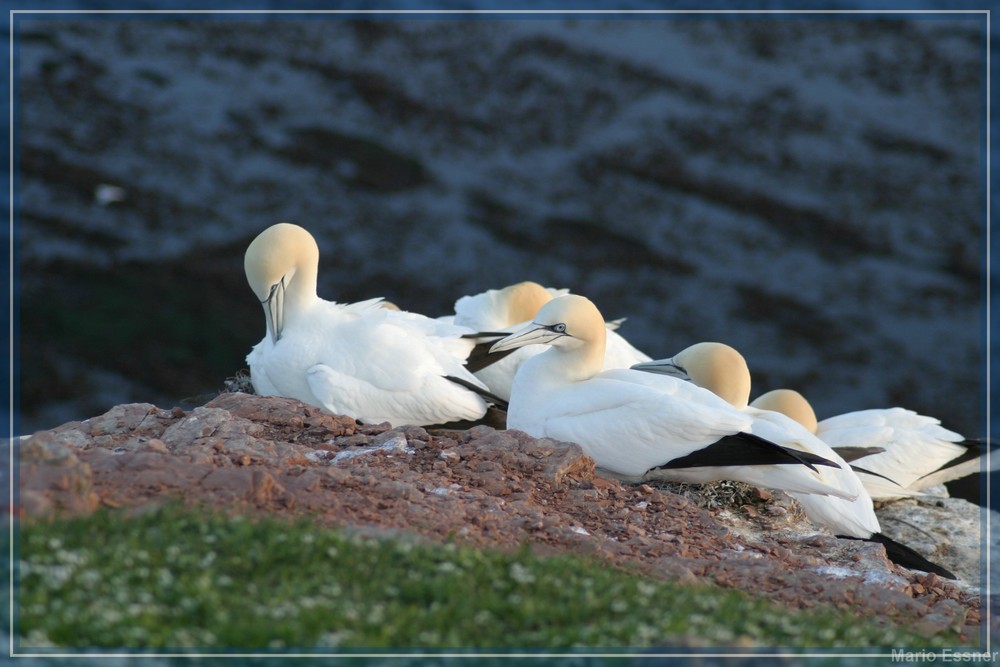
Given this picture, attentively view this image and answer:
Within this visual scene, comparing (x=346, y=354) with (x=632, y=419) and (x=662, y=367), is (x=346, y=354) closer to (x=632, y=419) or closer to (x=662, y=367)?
(x=632, y=419)

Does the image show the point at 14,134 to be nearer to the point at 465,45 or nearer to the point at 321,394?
the point at 465,45

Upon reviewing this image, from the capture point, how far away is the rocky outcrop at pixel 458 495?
5.17 meters

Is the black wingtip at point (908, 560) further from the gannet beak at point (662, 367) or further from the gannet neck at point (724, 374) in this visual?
the gannet beak at point (662, 367)

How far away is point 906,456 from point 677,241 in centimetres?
863

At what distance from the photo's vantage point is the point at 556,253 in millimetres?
17125

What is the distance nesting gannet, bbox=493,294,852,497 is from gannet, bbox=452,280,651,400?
5.07ft

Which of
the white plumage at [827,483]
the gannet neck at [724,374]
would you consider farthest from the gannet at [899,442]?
the white plumage at [827,483]

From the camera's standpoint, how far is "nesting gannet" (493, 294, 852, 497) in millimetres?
6711

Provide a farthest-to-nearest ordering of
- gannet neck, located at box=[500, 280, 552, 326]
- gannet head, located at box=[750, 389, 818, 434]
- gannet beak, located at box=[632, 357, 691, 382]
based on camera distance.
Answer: gannet neck, located at box=[500, 280, 552, 326], gannet head, located at box=[750, 389, 818, 434], gannet beak, located at box=[632, 357, 691, 382]

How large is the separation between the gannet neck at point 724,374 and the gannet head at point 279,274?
240cm

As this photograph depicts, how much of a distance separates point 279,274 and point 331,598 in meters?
4.08

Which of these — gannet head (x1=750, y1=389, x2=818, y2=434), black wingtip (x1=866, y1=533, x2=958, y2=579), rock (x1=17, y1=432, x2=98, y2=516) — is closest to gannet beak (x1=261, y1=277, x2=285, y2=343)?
rock (x1=17, y1=432, x2=98, y2=516)

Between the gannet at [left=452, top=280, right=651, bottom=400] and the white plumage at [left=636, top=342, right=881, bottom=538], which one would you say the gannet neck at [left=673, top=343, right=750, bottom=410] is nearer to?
the white plumage at [left=636, top=342, right=881, bottom=538]


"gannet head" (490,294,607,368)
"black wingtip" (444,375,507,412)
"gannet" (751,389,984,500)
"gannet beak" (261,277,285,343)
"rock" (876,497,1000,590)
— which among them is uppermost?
"gannet head" (490,294,607,368)
